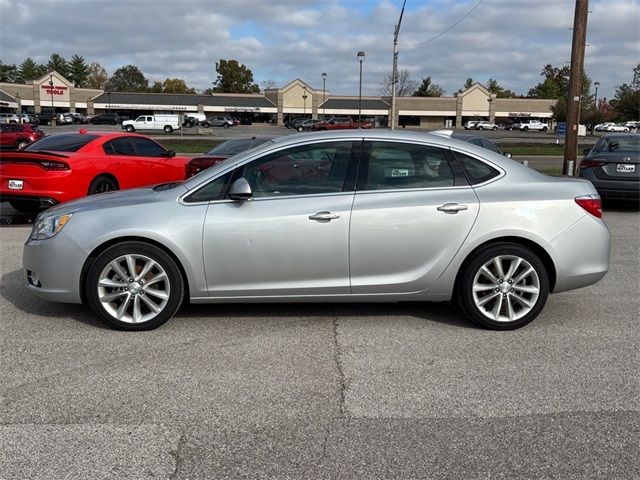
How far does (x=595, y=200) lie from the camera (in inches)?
208

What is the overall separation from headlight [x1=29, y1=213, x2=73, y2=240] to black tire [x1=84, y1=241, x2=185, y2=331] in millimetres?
447

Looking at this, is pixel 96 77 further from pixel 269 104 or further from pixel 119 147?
pixel 119 147

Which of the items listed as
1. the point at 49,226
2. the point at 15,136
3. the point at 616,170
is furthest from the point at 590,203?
the point at 15,136

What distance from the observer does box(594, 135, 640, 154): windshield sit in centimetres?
1230

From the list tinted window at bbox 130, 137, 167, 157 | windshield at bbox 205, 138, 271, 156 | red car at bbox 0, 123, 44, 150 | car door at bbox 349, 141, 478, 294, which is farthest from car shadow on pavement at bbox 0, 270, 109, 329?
red car at bbox 0, 123, 44, 150

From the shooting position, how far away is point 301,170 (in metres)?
5.18

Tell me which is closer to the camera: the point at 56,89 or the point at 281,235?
the point at 281,235

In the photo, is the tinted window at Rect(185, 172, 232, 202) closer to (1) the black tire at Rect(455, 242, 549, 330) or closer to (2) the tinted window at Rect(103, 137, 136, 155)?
(1) the black tire at Rect(455, 242, 549, 330)

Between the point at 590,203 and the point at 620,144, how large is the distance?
8.36 m

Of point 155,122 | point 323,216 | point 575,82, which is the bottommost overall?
point 323,216

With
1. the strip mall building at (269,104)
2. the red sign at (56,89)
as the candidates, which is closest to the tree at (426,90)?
the strip mall building at (269,104)

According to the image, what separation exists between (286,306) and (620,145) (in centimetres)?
960

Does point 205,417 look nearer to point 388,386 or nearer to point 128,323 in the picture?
point 388,386

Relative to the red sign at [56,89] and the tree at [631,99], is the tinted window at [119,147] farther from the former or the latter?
the red sign at [56,89]
